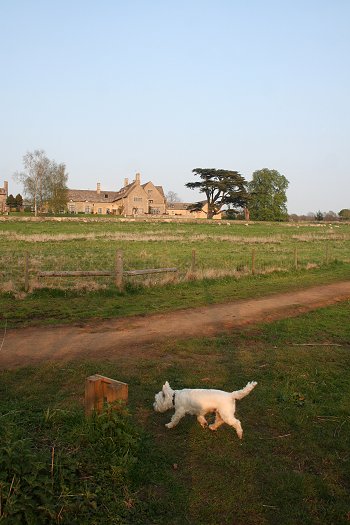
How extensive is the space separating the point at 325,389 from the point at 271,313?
230 inches

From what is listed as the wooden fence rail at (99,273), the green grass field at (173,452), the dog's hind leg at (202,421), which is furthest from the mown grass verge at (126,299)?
Result: the dog's hind leg at (202,421)

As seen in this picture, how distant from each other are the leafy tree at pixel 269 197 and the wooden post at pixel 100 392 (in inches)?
3695

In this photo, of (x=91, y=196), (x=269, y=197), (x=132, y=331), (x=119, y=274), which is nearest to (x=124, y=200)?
(x=91, y=196)

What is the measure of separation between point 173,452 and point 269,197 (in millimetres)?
98353

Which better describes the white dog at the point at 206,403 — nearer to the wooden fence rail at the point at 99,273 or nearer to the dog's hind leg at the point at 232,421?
the dog's hind leg at the point at 232,421

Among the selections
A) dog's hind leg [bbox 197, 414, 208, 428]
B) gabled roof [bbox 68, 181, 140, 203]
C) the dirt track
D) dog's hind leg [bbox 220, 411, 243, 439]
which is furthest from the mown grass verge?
gabled roof [bbox 68, 181, 140, 203]

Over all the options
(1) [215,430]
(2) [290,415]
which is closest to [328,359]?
(2) [290,415]

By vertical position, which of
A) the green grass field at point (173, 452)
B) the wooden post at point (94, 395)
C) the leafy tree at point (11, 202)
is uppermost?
the leafy tree at point (11, 202)

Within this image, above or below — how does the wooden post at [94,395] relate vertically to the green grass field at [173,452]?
above

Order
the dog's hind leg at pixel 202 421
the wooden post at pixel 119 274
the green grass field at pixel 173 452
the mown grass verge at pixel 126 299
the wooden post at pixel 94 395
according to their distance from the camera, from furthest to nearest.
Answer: the wooden post at pixel 119 274 → the mown grass verge at pixel 126 299 → the dog's hind leg at pixel 202 421 → the wooden post at pixel 94 395 → the green grass field at pixel 173 452

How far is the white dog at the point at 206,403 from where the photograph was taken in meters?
5.48

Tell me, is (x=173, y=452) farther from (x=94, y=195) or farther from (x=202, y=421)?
(x=94, y=195)

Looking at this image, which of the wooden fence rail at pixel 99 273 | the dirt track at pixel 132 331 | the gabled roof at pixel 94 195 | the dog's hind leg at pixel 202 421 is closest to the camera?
the dog's hind leg at pixel 202 421

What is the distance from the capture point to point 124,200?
10306cm
